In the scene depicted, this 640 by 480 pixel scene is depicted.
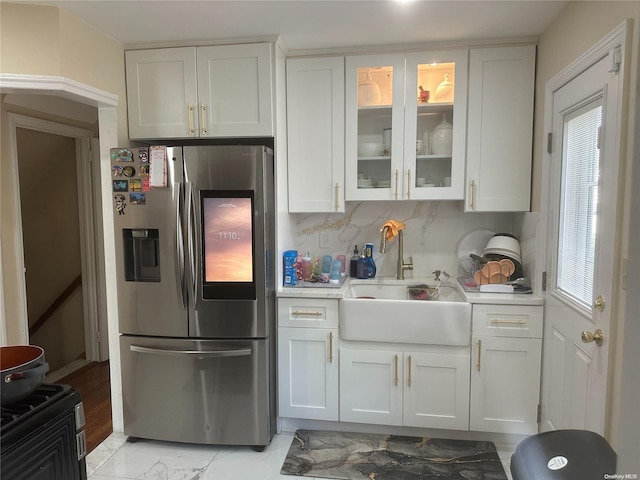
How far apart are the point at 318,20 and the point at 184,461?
2.58 m

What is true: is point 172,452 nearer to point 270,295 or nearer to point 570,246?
point 270,295

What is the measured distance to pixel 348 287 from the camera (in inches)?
106

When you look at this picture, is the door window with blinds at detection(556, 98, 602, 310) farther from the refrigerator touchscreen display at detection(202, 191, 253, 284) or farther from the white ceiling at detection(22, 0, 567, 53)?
the refrigerator touchscreen display at detection(202, 191, 253, 284)

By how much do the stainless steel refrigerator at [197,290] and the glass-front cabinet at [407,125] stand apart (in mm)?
642

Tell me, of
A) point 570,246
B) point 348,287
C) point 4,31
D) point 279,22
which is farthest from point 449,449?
point 4,31

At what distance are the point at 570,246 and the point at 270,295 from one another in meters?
1.60

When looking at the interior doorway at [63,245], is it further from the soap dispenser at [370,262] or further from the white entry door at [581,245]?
the white entry door at [581,245]

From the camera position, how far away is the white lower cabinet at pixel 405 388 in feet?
7.84

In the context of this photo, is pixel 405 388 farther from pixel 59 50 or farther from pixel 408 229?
pixel 59 50

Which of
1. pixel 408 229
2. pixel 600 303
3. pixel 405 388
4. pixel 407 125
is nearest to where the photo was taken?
pixel 600 303

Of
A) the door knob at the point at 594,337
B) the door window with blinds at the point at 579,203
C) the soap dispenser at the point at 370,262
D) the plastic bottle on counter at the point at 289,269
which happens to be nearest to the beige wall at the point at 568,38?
the door window with blinds at the point at 579,203

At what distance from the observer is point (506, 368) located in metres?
2.34

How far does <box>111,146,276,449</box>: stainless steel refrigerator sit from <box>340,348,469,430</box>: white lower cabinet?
0.49 meters

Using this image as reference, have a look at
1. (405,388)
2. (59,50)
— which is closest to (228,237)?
(59,50)
